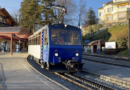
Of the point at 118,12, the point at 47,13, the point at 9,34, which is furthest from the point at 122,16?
the point at 9,34

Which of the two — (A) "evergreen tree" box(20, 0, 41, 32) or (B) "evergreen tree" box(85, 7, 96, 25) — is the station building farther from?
(B) "evergreen tree" box(85, 7, 96, 25)

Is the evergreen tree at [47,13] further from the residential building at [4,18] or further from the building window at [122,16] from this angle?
the building window at [122,16]

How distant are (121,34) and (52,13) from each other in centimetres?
1636

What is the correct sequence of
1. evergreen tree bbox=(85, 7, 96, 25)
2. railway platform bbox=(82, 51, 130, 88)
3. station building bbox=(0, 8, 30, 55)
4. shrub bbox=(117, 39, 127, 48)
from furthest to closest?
evergreen tree bbox=(85, 7, 96, 25) < shrub bbox=(117, 39, 127, 48) < station building bbox=(0, 8, 30, 55) < railway platform bbox=(82, 51, 130, 88)

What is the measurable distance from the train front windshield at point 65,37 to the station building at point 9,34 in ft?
45.3

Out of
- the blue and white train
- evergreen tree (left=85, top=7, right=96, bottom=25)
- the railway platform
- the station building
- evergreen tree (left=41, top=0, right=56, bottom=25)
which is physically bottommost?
the railway platform

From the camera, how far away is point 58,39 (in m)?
7.73

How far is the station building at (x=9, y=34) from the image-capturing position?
66.9ft

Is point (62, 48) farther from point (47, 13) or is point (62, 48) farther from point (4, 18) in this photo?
point (4, 18)

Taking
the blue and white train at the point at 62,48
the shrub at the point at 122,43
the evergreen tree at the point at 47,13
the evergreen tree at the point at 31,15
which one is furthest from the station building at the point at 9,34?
the shrub at the point at 122,43

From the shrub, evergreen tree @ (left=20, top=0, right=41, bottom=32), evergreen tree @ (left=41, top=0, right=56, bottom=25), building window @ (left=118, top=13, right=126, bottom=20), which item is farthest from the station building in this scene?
building window @ (left=118, top=13, right=126, bottom=20)

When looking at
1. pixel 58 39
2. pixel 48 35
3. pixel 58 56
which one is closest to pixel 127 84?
pixel 58 56

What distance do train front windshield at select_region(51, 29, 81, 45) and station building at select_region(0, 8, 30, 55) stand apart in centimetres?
1380

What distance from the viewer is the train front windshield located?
769 cm
